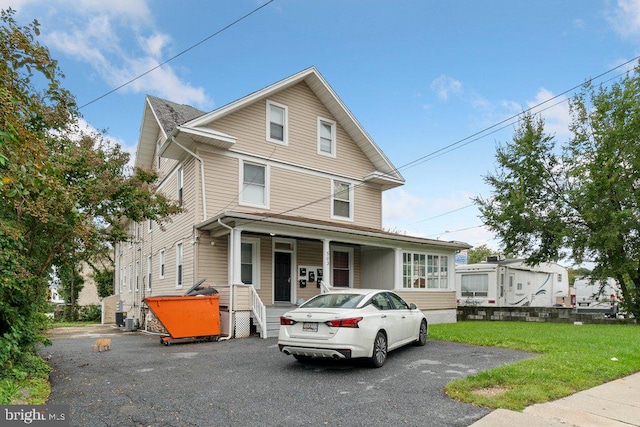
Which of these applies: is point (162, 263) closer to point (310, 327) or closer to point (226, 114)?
point (226, 114)

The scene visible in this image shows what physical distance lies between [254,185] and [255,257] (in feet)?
8.92

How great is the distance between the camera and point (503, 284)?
22.5 meters

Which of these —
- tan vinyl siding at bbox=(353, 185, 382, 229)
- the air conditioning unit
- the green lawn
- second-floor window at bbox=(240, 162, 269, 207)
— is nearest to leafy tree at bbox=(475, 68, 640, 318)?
tan vinyl siding at bbox=(353, 185, 382, 229)

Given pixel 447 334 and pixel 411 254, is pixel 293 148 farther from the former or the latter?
pixel 447 334

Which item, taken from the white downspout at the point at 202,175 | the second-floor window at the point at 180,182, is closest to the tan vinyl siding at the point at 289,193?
the white downspout at the point at 202,175

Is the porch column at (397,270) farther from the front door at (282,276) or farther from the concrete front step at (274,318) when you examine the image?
the concrete front step at (274,318)

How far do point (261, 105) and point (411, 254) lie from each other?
8.70m

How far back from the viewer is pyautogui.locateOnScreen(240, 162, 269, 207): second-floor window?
1589 centimetres

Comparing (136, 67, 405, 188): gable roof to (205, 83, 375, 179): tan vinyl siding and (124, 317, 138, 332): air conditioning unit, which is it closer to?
(205, 83, 375, 179): tan vinyl siding

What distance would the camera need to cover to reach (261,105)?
16766mm

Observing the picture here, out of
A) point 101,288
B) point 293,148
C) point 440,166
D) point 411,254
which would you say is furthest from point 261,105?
point 101,288

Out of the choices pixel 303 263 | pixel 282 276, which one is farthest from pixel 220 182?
pixel 303 263

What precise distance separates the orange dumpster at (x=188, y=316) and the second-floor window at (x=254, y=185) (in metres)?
4.56

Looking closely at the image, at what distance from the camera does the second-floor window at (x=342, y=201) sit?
61.1 feet
